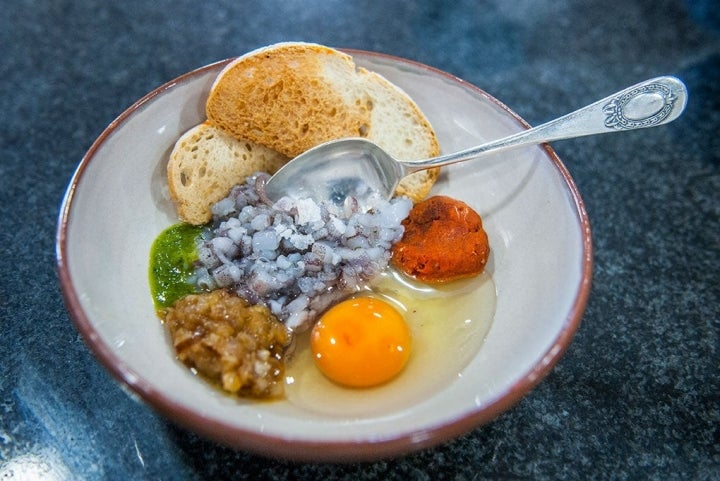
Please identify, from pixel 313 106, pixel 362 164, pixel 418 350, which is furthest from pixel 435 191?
pixel 418 350

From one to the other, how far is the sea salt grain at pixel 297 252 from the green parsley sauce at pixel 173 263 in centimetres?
5

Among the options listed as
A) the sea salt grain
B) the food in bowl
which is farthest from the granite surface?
the sea salt grain

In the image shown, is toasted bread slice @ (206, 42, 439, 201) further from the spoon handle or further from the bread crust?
the spoon handle

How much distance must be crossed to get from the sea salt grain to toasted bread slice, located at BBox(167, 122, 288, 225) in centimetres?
7

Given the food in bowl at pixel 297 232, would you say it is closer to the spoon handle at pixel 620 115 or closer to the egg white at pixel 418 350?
the egg white at pixel 418 350

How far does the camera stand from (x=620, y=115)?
1.88 metres

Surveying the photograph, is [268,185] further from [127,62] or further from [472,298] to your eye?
[127,62]

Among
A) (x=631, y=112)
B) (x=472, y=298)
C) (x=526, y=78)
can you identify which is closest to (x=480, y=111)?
(x=631, y=112)

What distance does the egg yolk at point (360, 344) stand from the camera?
1690 mm

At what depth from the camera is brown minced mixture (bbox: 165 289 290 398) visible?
1538mm

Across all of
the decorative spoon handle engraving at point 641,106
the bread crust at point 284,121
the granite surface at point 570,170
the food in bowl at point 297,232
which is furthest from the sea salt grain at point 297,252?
the decorative spoon handle engraving at point 641,106

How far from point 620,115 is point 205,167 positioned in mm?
1310

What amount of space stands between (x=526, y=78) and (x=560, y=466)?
6.04ft

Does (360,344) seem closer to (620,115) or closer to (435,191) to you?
(435,191)
